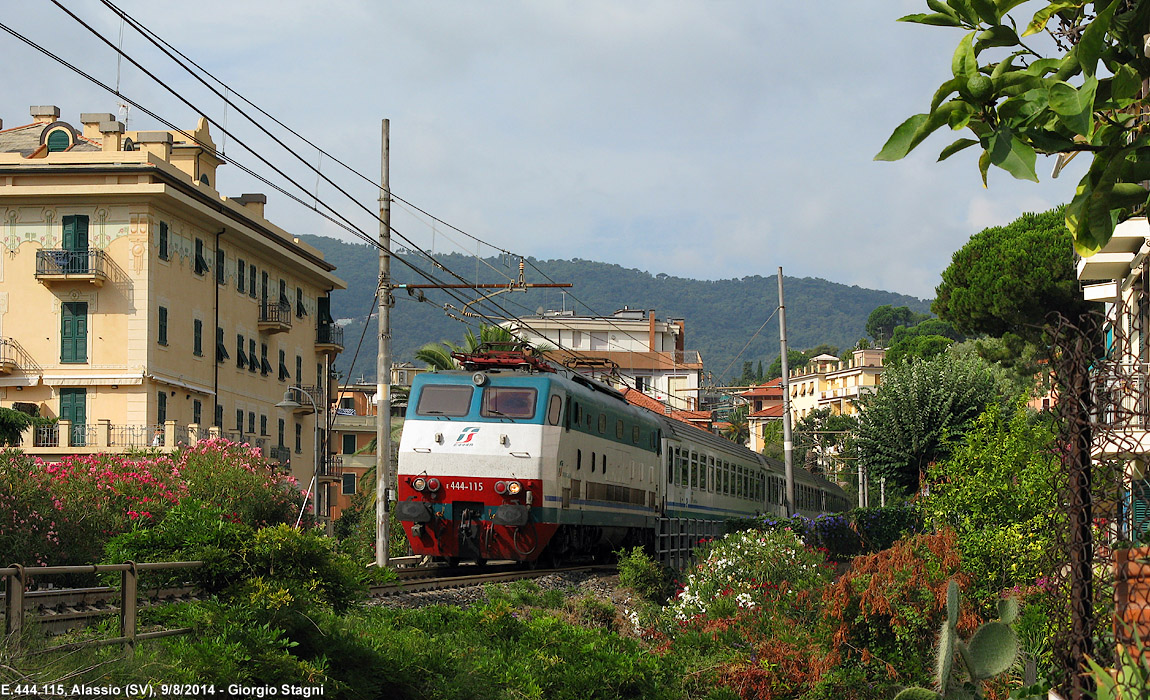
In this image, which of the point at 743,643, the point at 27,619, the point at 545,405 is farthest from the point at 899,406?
the point at 27,619

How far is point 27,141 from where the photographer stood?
142ft

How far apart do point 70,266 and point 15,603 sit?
33.5 m

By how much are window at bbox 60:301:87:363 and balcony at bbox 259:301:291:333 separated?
877 centimetres

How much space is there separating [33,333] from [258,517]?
16.8 metres

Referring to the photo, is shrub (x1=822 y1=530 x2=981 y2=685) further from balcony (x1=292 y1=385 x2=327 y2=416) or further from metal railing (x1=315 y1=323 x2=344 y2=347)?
metal railing (x1=315 y1=323 x2=344 y2=347)

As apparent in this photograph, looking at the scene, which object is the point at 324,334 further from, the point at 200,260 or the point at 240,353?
the point at 200,260

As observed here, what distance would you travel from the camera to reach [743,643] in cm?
1268

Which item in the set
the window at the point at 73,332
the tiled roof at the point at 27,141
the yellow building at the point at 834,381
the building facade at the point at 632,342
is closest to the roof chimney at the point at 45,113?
the tiled roof at the point at 27,141

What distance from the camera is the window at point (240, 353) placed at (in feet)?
147

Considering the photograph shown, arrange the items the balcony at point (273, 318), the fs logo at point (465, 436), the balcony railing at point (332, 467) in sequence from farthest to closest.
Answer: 1. the balcony railing at point (332, 467)
2. the balcony at point (273, 318)
3. the fs logo at point (465, 436)

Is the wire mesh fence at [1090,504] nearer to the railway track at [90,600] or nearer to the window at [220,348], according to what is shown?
the railway track at [90,600]

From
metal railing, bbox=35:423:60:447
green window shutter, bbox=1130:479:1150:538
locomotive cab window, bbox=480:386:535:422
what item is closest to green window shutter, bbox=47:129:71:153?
metal railing, bbox=35:423:60:447

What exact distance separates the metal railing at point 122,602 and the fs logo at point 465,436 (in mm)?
12608

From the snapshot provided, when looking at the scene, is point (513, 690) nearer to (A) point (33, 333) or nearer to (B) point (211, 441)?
(B) point (211, 441)
